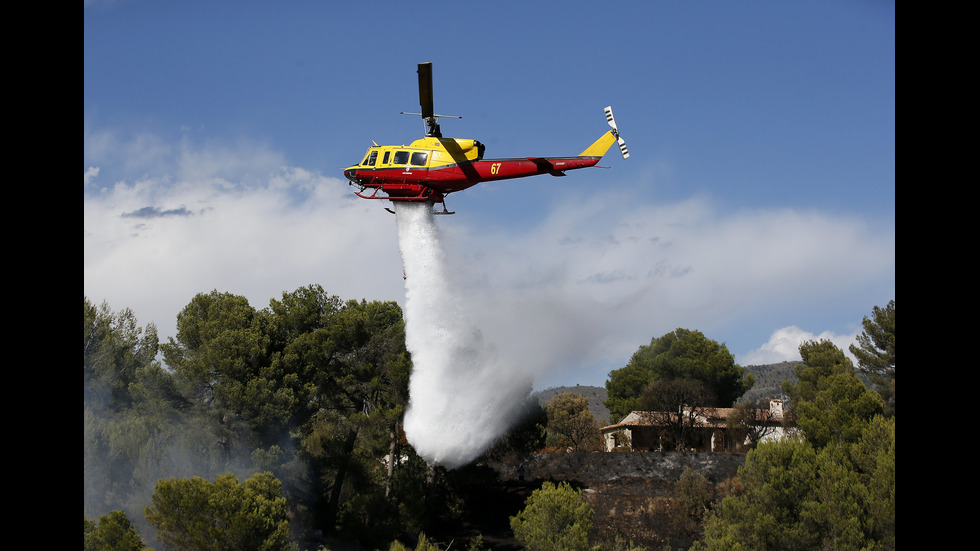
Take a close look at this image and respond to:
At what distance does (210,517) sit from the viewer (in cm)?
2442

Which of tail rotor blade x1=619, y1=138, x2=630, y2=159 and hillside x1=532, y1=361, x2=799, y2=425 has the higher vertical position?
tail rotor blade x1=619, y1=138, x2=630, y2=159

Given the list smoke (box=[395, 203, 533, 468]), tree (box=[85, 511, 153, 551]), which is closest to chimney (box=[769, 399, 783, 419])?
smoke (box=[395, 203, 533, 468])

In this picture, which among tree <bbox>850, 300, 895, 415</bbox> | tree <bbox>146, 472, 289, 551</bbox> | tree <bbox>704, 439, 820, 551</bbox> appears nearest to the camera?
tree <bbox>146, 472, 289, 551</bbox>

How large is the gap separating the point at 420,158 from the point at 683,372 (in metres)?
45.3

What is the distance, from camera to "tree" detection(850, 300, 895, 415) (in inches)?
2109

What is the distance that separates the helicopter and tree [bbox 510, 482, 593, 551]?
12.1 meters

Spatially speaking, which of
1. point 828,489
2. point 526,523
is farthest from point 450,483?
point 828,489

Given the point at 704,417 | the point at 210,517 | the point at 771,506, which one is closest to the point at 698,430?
the point at 704,417

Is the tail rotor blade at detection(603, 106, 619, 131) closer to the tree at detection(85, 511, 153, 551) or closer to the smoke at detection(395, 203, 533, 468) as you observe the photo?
the smoke at detection(395, 203, 533, 468)

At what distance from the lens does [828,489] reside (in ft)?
90.9

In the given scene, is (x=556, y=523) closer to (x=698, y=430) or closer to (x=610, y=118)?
(x=610, y=118)
